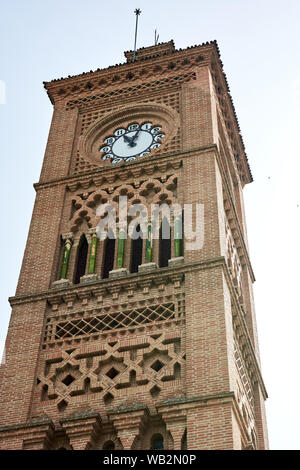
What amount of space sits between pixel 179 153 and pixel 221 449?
27.8ft

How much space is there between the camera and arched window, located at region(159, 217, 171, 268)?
61.8 ft

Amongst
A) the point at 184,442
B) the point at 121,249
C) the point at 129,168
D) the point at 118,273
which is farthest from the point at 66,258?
the point at 184,442

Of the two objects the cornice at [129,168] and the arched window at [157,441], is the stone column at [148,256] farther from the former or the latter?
the arched window at [157,441]

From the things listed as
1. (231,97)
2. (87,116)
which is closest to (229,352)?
(87,116)

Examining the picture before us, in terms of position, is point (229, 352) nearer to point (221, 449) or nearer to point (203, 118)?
point (221, 449)

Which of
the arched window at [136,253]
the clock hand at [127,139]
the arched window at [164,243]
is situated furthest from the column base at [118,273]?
the clock hand at [127,139]

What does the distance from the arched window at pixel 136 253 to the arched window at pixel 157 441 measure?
4.56 metres

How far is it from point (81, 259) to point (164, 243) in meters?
1.85

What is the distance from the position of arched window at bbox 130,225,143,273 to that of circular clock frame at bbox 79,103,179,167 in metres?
3.05

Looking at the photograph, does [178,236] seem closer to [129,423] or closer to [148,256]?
[148,256]

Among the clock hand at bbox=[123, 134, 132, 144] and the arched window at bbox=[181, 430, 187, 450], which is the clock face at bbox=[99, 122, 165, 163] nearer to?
the clock hand at bbox=[123, 134, 132, 144]

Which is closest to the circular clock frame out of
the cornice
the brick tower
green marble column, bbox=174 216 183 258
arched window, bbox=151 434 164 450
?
the brick tower

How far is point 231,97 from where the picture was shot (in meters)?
25.8
